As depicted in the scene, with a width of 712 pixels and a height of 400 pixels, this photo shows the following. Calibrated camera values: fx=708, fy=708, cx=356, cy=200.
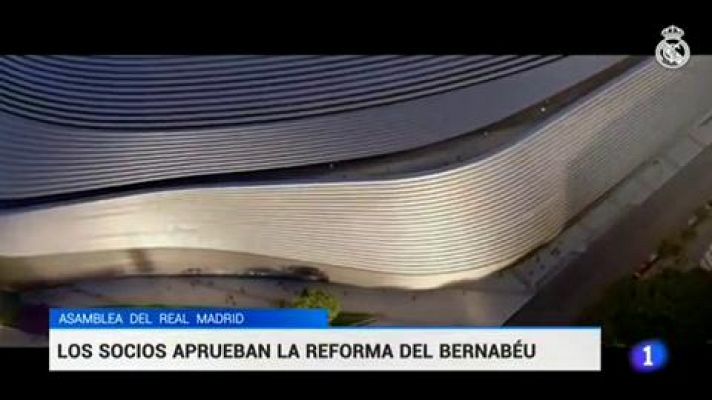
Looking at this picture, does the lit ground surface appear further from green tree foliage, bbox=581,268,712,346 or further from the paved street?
green tree foliage, bbox=581,268,712,346

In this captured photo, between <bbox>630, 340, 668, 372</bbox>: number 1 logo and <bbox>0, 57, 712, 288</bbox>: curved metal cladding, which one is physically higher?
<bbox>0, 57, 712, 288</bbox>: curved metal cladding

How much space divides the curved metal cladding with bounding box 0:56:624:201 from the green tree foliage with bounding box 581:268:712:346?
0.93 metres

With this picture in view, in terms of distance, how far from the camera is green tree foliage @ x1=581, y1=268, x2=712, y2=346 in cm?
287

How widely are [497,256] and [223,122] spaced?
1.29 m

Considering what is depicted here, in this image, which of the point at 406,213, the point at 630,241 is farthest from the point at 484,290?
the point at 630,241

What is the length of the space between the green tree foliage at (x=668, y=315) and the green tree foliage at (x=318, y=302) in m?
1.01

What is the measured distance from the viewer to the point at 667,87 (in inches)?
116
